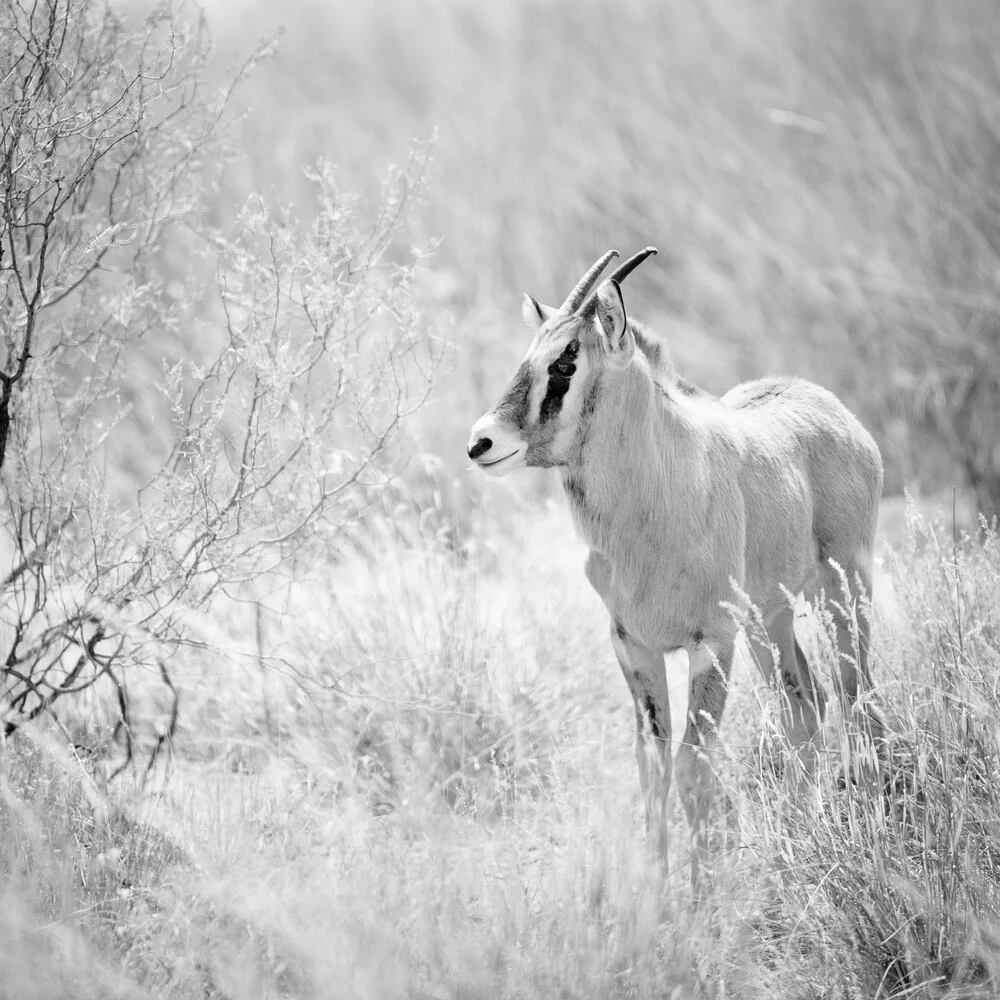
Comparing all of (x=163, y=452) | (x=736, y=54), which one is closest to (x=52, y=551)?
(x=163, y=452)

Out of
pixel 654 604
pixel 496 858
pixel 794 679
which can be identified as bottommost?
pixel 794 679

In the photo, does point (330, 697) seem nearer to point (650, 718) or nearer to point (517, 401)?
point (650, 718)

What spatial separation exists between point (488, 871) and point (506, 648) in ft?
4.90

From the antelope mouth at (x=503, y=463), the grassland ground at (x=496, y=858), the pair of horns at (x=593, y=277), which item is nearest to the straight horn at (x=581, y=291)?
the pair of horns at (x=593, y=277)

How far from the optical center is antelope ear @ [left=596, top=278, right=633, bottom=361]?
3.53m

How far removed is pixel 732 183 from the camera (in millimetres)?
10797

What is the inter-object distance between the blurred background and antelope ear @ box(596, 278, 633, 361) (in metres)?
5.12

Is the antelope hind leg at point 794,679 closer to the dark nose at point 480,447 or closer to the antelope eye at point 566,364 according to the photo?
the antelope eye at point 566,364

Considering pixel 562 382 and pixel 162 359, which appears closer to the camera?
pixel 562 382

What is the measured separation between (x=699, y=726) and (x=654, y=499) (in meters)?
0.74

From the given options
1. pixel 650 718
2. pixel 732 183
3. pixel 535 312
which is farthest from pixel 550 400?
pixel 732 183

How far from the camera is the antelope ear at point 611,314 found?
3.53 m

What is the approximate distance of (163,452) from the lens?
10625mm

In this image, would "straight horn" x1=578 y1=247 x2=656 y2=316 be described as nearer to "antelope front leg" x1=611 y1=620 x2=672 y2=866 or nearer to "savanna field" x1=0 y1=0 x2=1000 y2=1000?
"savanna field" x1=0 y1=0 x2=1000 y2=1000
